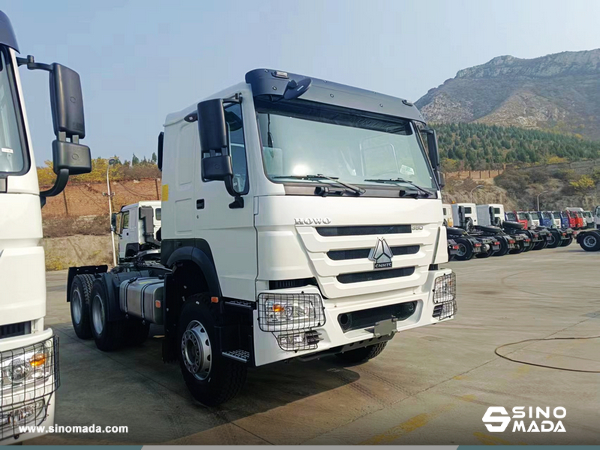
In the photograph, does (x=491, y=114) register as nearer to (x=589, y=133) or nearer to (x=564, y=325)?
(x=589, y=133)

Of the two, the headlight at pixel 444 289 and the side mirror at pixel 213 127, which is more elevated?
the side mirror at pixel 213 127

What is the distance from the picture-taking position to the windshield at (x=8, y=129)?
3135mm

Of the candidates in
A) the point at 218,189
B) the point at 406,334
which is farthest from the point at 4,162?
the point at 406,334

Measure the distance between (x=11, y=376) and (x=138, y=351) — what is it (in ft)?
14.2

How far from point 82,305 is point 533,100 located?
7019 inches

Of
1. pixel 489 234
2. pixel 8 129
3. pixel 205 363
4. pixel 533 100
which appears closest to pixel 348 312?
pixel 205 363

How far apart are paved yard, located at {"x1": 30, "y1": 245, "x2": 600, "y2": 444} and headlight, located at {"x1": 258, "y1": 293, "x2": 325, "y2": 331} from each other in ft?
2.99

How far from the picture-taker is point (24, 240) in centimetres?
302

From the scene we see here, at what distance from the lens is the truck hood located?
12.8 feet

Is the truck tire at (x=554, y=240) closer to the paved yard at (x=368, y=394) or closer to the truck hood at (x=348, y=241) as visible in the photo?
the paved yard at (x=368, y=394)

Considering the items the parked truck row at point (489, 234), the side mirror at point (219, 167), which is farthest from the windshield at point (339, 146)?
the parked truck row at point (489, 234)

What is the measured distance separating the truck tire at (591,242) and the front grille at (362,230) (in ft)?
79.8

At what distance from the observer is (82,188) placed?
42.1 m

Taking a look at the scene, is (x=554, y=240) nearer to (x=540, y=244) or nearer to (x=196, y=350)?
(x=540, y=244)
